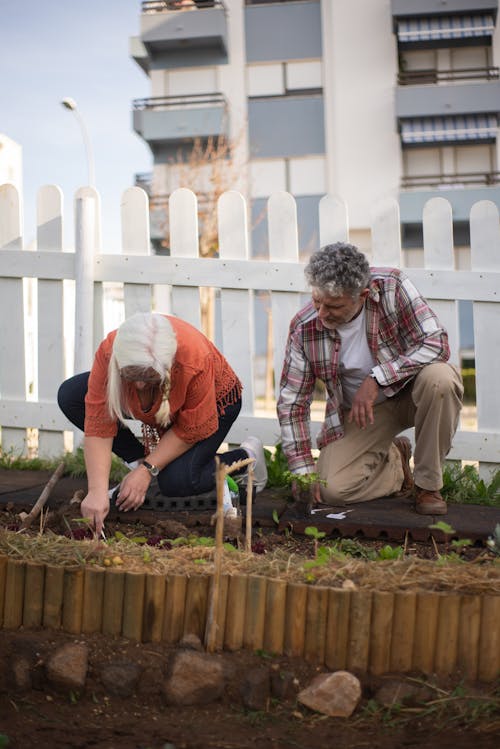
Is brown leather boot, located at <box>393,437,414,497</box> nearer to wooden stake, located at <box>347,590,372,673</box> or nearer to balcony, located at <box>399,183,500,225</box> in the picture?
wooden stake, located at <box>347,590,372,673</box>

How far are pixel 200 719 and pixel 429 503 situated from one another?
186cm

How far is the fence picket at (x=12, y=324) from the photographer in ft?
16.2

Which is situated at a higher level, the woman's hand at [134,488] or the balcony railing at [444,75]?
the balcony railing at [444,75]

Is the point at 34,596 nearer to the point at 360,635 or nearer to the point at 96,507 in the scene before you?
the point at 96,507

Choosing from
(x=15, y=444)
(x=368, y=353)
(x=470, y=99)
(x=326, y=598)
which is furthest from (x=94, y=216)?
(x=470, y=99)

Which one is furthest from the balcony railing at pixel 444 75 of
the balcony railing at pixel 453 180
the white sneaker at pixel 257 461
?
the white sneaker at pixel 257 461

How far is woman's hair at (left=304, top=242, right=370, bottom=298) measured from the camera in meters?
3.37

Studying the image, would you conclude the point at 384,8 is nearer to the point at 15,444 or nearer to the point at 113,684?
the point at 15,444

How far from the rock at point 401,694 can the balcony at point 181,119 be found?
57.2ft

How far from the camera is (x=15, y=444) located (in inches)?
195

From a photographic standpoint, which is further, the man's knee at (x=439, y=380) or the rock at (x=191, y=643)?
the man's knee at (x=439, y=380)

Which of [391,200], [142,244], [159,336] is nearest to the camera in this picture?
[159,336]

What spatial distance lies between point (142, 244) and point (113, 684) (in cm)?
315

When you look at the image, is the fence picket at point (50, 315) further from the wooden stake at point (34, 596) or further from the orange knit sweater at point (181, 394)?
the wooden stake at point (34, 596)
